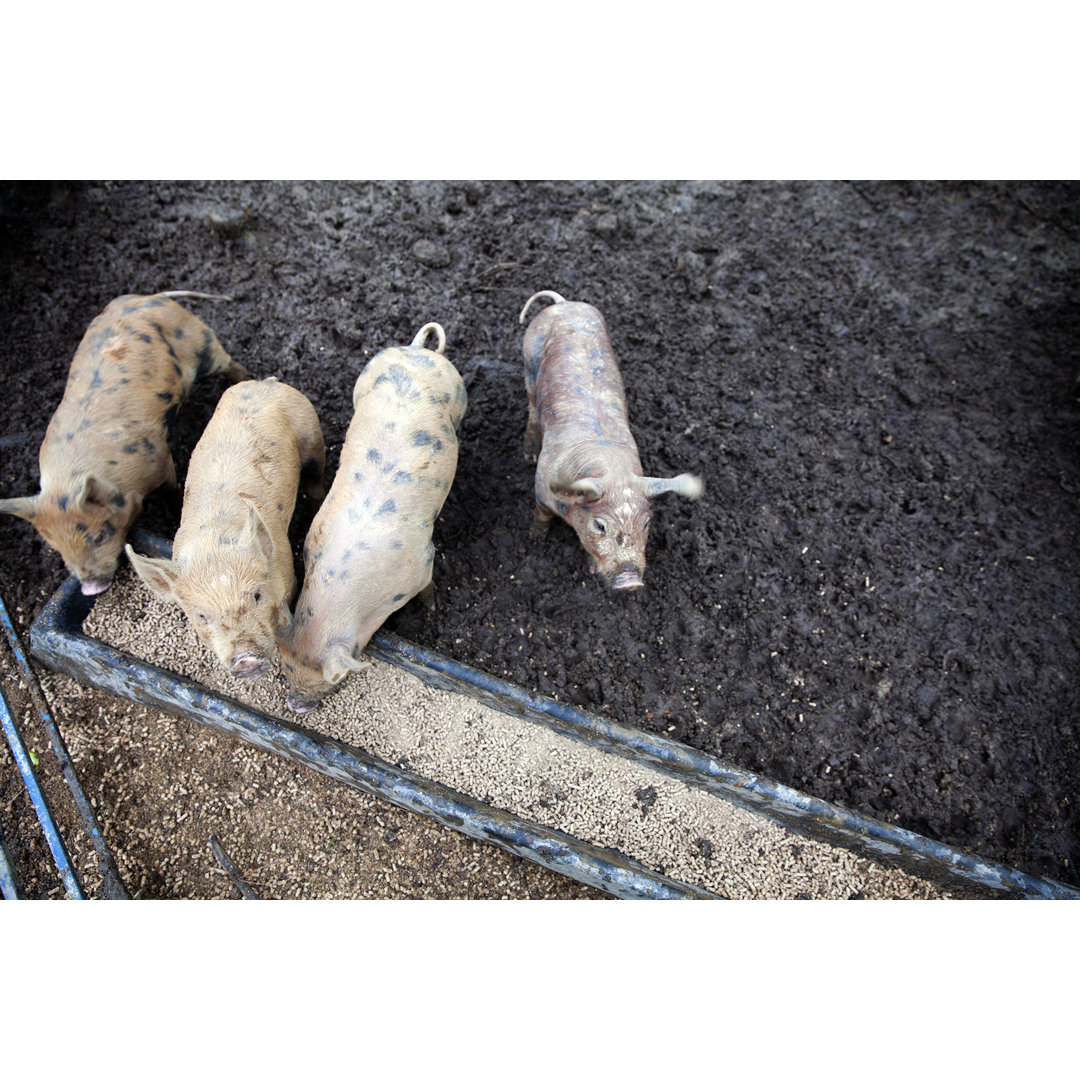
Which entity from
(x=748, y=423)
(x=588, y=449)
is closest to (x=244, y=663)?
(x=588, y=449)

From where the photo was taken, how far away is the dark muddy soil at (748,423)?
335 centimetres

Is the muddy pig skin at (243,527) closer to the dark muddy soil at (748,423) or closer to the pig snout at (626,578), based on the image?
the dark muddy soil at (748,423)

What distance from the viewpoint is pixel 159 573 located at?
107 inches

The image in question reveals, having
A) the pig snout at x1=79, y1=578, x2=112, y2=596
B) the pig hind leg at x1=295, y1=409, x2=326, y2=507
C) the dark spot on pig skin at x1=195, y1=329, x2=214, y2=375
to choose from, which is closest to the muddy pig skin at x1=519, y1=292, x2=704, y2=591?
the pig hind leg at x1=295, y1=409, x2=326, y2=507

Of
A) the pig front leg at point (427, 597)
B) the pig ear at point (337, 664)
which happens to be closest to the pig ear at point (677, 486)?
the pig front leg at point (427, 597)

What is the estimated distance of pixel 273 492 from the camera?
3131 mm

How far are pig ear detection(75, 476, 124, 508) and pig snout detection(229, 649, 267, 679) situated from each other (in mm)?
1132

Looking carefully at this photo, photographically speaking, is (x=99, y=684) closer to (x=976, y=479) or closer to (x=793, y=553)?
(x=793, y=553)

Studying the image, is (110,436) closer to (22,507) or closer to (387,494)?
(22,507)

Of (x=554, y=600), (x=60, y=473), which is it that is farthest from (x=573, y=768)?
(x=60, y=473)

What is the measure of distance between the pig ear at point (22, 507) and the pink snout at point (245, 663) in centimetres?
130

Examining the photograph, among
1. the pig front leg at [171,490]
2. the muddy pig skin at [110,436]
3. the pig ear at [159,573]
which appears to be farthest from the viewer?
the pig front leg at [171,490]

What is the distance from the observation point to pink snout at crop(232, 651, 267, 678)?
2.67 m

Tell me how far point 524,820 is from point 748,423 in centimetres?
251
